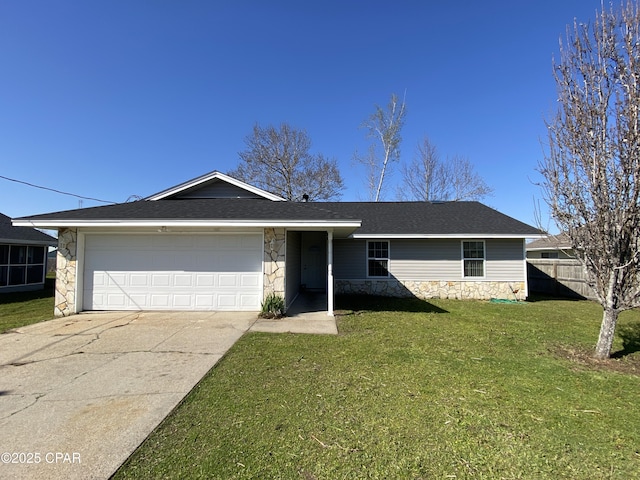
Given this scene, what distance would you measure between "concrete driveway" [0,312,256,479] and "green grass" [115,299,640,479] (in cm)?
29

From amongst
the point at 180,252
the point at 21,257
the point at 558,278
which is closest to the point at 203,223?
the point at 180,252

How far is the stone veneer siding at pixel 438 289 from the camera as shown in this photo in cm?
1221

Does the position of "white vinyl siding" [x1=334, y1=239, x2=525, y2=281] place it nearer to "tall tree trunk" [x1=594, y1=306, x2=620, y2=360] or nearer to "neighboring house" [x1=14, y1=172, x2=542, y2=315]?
"neighboring house" [x1=14, y1=172, x2=542, y2=315]

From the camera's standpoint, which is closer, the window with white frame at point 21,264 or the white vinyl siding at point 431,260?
the white vinyl siding at point 431,260

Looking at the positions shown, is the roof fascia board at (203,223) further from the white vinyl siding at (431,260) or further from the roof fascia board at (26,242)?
the roof fascia board at (26,242)

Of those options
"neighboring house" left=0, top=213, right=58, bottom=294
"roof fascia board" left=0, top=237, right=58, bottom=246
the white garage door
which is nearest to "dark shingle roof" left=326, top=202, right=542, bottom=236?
the white garage door

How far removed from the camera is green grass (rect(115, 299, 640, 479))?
8.18ft

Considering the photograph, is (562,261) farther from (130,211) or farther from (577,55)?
(130,211)

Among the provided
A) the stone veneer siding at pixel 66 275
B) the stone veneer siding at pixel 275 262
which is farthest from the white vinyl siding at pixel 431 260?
the stone veneer siding at pixel 66 275

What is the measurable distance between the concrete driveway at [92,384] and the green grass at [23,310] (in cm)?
83

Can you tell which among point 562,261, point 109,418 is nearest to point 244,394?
point 109,418

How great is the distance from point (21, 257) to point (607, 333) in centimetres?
2094

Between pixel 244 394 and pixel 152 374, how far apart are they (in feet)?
5.12

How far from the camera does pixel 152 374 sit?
431cm
